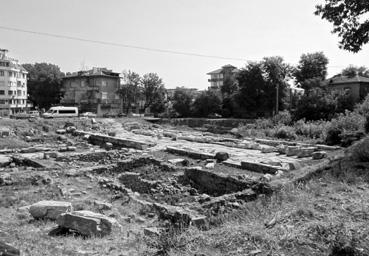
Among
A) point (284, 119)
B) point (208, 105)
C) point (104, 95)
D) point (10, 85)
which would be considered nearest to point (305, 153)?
point (284, 119)

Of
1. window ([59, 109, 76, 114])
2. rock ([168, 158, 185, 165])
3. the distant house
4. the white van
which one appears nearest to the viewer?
rock ([168, 158, 185, 165])

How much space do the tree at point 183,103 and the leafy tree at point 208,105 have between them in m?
1.63

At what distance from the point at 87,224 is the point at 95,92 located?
182ft

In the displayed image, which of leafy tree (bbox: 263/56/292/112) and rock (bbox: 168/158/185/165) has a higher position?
leafy tree (bbox: 263/56/292/112)

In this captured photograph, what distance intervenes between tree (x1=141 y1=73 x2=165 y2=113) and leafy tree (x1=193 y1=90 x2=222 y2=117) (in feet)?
34.3

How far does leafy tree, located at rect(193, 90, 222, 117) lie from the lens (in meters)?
43.2

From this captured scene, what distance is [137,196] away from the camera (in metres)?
9.88

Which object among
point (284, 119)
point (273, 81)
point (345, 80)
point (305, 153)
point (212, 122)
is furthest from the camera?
point (273, 81)

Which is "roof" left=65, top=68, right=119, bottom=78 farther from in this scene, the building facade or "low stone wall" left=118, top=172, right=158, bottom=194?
"low stone wall" left=118, top=172, right=158, bottom=194

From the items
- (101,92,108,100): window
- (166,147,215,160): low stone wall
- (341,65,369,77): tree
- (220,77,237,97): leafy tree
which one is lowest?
(166,147,215,160): low stone wall

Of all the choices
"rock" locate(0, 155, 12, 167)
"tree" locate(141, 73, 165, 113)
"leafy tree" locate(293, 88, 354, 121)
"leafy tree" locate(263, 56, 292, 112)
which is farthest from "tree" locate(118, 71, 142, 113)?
"rock" locate(0, 155, 12, 167)

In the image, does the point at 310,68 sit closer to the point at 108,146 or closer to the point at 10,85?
the point at 108,146

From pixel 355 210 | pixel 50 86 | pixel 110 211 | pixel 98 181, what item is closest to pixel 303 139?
pixel 98 181

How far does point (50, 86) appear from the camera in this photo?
62719mm
